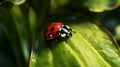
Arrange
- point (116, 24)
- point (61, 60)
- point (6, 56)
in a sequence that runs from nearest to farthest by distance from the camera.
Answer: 1. point (61, 60)
2. point (6, 56)
3. point (116, 24)

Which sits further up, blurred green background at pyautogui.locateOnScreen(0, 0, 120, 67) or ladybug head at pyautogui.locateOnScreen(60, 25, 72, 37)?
blurred green background at pyautogui.locateOnScreen(0, 0, 120, 67)

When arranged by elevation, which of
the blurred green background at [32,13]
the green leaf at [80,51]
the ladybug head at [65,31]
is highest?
the blurred green background at [32,13]

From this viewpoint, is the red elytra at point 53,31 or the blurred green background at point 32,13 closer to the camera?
the red elytra at point 53,31

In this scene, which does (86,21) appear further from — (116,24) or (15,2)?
(116,24)

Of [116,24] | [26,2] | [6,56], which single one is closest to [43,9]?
[26,2]

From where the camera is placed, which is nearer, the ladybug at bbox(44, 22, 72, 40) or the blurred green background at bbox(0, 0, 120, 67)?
the ladybug at bbox(44, 22, 72, 40)
